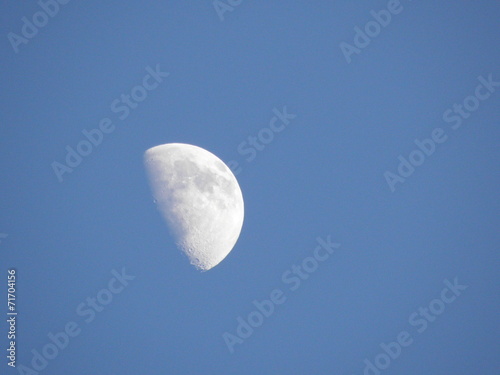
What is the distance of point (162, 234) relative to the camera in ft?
47.2

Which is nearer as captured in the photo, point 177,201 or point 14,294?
point 177,201

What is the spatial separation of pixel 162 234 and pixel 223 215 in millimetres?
2600

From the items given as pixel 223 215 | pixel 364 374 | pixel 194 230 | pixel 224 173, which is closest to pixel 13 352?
pixel 194 230

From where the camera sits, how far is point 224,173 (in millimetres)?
16547

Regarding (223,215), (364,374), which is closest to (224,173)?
(223,215)

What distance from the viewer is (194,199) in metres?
14.5

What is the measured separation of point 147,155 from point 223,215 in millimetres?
3928

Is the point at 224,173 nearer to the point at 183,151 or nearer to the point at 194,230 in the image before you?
the point at 183,151

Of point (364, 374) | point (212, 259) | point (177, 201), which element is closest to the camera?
point (177, 201)

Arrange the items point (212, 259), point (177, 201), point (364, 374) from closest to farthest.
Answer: point (177, 201), point (212, 259), point (364, 374)

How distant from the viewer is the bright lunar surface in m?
14.4

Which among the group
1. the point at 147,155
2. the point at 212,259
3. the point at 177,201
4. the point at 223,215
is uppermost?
the point at 147,155

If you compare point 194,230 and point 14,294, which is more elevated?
point 14,294

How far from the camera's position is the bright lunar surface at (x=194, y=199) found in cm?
1441
